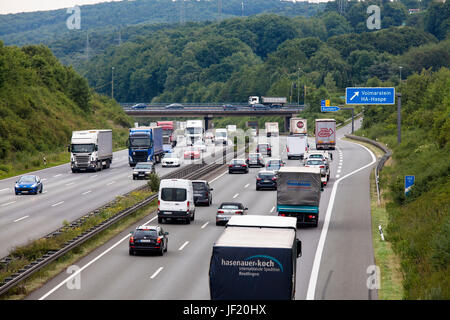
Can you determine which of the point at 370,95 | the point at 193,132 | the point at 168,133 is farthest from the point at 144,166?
the point at 193,132

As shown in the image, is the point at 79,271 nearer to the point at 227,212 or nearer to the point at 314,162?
the point at 227,212

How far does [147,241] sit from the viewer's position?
30469 mm

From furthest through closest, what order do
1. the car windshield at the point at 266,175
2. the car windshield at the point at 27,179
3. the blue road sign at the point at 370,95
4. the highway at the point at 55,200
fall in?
the blue road sign at the point at 370,95, the car windshield at the point at 266,175, the car windshield at the point at 27,179, the highway at the point at 55,200

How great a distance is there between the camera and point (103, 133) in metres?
69.7

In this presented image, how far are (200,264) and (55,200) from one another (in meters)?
23.7

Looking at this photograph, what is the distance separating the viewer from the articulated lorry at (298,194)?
124 feet

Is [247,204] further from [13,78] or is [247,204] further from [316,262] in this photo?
[13,78]

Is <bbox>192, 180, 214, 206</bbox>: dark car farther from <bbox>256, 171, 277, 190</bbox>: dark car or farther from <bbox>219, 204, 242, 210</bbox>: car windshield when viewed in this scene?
<bbox>256, 171, 277, 190</bbox>: dark car

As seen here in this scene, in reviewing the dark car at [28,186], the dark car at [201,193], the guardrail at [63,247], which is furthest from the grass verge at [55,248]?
the dark car at [28,186]

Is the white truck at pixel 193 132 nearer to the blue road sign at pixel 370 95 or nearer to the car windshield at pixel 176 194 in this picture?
the blue road sign at pixel 370 95

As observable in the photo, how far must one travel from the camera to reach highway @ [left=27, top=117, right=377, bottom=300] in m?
24.2

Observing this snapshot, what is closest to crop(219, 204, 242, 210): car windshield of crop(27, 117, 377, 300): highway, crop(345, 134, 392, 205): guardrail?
crop(27, 117, 377, 300): highway

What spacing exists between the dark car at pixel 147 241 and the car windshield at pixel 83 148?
37.8 m
